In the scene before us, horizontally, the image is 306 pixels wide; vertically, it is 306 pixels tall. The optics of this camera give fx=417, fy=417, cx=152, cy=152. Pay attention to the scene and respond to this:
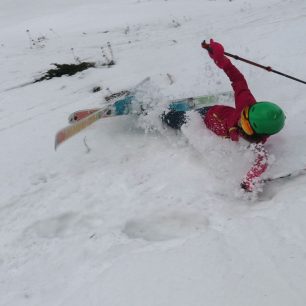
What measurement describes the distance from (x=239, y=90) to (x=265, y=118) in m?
0.84

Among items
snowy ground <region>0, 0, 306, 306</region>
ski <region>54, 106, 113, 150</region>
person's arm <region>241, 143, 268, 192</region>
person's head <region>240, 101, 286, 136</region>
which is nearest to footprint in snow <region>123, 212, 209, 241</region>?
snowy ground <region>0, 0, 306, 306</region>

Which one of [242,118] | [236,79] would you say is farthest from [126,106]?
[242,118]

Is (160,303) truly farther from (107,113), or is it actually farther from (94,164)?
(107,113)

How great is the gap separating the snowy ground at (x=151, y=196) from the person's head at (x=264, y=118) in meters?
0.51

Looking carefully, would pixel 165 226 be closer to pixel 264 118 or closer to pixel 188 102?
pixel 264 118

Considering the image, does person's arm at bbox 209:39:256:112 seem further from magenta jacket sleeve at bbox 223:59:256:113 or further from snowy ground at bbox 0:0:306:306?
snowy ground at bbox 0:0:306:306

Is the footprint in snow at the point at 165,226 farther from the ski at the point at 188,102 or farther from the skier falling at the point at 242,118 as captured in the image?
the ski at the point at 188,102

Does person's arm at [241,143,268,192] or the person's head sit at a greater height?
the person's head

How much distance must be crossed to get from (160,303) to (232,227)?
3.15ft

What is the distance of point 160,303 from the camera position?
2992 millimetres

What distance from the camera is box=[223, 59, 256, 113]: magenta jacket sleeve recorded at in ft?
14.8

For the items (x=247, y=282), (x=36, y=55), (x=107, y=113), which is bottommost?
(x=247, y=282)

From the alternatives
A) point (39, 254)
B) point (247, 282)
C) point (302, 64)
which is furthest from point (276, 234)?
point (302, 64)

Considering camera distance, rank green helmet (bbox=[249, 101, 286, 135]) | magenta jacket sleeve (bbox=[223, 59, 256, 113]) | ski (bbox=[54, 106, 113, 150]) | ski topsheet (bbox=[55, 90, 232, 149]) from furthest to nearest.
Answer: ski topsheet (bbox=[55, 90, 232, 149]), ski (bbox=[54, 106, 113, 150]), magenta jacket sleeve (bbox=[223, 59, 256, 113]), green helmet (bbox=[249, 101, 286, 135])
